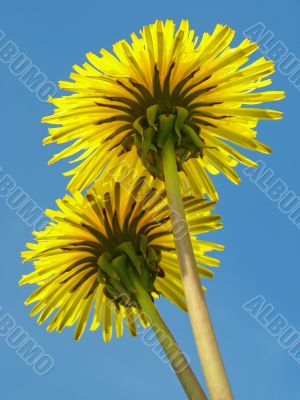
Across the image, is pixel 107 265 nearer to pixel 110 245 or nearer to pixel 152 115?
pixel 110 245

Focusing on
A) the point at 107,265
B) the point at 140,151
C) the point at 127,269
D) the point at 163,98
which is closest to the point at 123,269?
the point at 127,269

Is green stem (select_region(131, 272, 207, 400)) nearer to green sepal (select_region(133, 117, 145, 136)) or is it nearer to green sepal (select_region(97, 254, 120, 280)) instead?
green sepal (select_region(97, 254, 120, 280))

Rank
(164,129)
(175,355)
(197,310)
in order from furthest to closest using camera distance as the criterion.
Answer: (164,129) < (175,355) < (197,310)

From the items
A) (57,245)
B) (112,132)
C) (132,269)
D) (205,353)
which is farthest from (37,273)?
(205,353)

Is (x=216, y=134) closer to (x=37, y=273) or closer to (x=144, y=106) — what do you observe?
(x=144, y=106)

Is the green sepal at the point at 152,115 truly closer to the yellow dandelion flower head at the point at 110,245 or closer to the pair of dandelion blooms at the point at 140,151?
the pair of dandelion blooms at the point at 140,151

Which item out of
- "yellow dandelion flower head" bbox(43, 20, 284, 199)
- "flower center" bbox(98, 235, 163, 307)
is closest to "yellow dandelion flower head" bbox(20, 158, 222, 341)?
"flower center" bbox(98, 235, 163, 307)
